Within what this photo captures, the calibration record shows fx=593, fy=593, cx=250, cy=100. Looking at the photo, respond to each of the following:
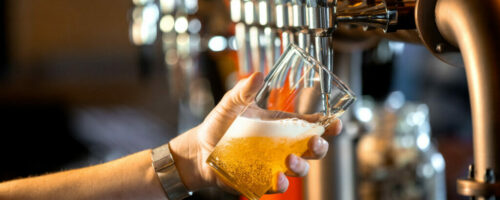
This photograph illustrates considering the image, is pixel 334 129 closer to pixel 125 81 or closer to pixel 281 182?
pixel 281 182

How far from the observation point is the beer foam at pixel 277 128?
0.66 m

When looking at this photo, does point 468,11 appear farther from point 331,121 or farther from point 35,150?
point 35,150

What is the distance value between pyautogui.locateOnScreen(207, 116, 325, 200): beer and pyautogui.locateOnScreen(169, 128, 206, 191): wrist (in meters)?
0.27

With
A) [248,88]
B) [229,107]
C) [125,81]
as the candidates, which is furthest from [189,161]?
[125,81]

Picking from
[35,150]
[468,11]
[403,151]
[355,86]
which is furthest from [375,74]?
[35,150]

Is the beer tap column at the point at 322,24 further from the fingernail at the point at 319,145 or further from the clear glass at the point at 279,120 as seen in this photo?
the fingernail at the point at 319,145

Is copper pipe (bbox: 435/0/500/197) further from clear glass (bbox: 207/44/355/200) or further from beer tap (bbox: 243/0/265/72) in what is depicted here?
beer tap (bbox: 243/0/265/72)

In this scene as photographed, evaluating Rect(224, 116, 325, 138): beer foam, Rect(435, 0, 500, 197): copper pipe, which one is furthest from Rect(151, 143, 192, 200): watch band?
Rect(435, 0, 500, 197): copper pipe

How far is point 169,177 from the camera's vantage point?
99 cm

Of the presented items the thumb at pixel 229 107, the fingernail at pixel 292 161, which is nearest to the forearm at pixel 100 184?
the thumb at pixel 229 107

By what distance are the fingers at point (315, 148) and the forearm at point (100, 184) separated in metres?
0.37

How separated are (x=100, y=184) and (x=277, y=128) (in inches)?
19.7

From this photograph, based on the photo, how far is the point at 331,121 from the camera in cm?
69

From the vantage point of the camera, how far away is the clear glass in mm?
641
